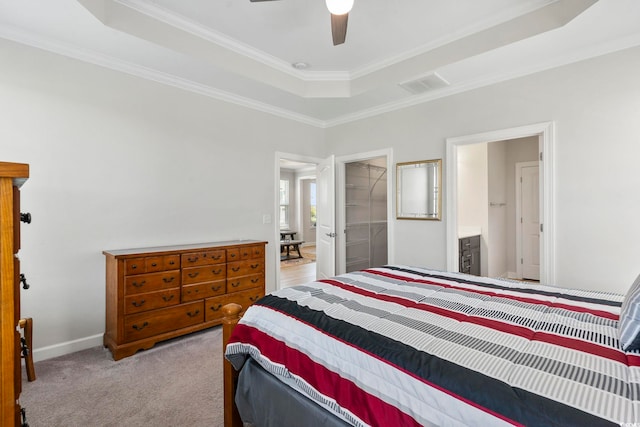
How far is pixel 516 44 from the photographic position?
2.60 meters

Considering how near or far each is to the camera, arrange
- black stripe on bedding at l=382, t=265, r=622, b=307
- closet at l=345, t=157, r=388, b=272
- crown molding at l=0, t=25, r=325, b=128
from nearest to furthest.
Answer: black stripe on bedding at l=382, t=265, r=622, b=307, crown molding at l=0, t=25, r=325, b=128, closet at l=345, t=157, r=388, b=272

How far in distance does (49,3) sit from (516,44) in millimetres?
3541

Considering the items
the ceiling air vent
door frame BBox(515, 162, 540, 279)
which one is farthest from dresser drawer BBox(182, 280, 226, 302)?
door frame BBox(515, 162, 540, 279)

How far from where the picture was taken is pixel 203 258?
3.07 meters

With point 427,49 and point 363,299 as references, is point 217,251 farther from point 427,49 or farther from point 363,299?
point 427,49

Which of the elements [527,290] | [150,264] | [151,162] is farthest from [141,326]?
[527,290]

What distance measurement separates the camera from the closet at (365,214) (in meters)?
5.09

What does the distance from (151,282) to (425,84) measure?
3380 millimetres

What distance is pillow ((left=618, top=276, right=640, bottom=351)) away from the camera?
3.47 feet

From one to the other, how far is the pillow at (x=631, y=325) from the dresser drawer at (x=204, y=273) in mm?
2985

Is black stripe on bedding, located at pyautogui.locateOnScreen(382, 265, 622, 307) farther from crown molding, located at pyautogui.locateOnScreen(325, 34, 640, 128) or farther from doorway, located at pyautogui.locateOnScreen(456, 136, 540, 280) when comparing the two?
doorway, located at pyautogui.locateOnScreen(456, 136, 540, 280)

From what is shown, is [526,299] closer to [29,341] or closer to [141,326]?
[141,326]

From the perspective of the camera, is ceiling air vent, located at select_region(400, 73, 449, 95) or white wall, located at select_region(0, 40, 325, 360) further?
ceiling air vent, located at select_region(400, 73, 449, 95)

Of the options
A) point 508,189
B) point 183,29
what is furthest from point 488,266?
point 183,29
